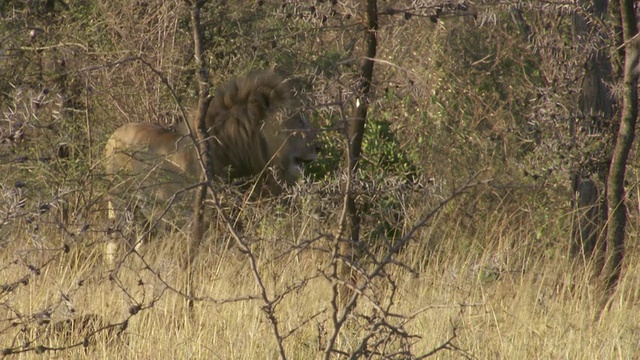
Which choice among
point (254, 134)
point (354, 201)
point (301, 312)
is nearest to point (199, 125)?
point (354, 201)

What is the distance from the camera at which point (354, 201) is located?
17.3ft

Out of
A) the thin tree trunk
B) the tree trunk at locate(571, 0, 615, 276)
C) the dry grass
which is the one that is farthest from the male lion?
the tree trunk at locate(571, 0, 615, 276)

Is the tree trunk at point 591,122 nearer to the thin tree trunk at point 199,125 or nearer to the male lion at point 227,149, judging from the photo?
the male lion at point 227,149

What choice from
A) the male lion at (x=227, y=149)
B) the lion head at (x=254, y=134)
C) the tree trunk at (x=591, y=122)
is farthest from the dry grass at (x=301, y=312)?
the lion head at (x=254, y=134)

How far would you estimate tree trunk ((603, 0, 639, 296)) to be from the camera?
5.23 metres

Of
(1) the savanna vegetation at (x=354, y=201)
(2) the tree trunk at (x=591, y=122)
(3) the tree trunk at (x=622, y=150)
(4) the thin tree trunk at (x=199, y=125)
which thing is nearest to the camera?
(1) the savanna vegetation at (x=354, y=201)

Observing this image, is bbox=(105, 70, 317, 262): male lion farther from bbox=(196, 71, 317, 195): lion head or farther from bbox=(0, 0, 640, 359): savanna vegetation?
bbox=(0, 0, 640, 359): savanna vegetation

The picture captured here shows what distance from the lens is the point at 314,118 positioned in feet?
29.3

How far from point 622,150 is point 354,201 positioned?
148 centimetres

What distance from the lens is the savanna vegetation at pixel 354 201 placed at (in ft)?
14.8

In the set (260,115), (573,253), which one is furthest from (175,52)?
(573,253)

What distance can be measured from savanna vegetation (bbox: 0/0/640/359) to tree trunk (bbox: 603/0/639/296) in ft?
0.04

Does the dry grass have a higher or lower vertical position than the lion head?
lower

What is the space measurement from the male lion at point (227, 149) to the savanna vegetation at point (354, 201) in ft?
0.71
